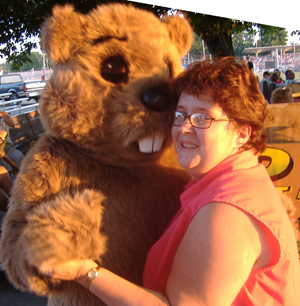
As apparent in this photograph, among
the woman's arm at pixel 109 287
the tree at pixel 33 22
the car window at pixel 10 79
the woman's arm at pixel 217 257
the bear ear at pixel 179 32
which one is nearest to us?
the woman's arm at pixel 217 257

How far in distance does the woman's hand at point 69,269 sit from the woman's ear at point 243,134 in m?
0.77

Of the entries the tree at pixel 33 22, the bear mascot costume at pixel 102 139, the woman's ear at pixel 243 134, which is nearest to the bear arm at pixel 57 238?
the bear mascot costume at pixel 102 139

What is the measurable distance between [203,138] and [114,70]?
19.7 inches

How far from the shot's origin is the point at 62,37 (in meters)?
1.32

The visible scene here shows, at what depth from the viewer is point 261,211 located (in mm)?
987

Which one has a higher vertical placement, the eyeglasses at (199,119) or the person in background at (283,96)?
the eyeglasses at (199,119)

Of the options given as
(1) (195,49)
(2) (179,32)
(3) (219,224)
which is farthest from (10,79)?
(3) (219,224)

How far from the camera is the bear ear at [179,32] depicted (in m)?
1.64

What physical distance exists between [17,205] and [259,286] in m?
1.02

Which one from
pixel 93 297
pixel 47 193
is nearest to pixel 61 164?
pixel 47 193

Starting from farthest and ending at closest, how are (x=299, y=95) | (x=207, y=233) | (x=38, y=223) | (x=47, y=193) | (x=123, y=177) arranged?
1. (x=299, y=95)
2. (x=123, y=177)
3. (x=47, y=193)
4. (x=38, y=223)
5. (x=207, y=233)

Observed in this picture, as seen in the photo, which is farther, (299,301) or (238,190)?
(299,301)

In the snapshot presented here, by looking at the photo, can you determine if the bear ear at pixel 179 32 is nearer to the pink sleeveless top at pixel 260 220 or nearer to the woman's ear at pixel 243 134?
the woman's ear at pixel 243 134

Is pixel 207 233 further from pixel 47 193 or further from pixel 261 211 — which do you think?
pixel 47 193
